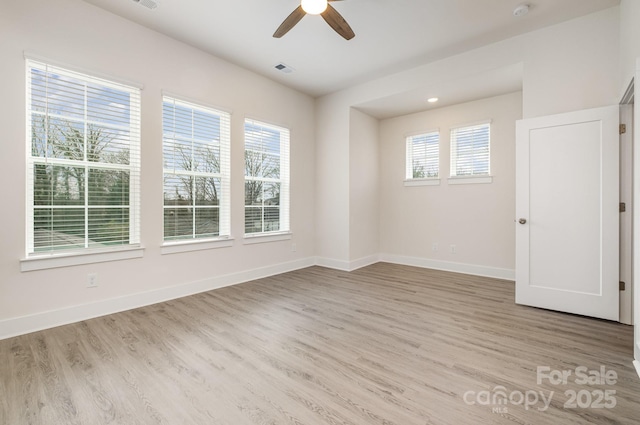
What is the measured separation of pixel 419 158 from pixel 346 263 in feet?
7.90

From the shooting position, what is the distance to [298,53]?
13.0 ft

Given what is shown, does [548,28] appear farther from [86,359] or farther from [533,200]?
[86,359]

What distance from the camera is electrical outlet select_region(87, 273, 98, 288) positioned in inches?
118

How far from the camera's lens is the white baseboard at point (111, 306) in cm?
261

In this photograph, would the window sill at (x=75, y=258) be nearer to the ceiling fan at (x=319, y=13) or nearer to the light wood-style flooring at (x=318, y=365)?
the light wood-style flooring at (x=318, y=365)

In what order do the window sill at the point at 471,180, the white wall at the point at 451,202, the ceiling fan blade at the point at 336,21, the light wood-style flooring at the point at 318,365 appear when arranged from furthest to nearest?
the window sill at the point at 471,180 < the white wall at the point at 451,202 < the ceiling fan blade at the point at 336,21 < the light wood-style flooring at the point at 318,365

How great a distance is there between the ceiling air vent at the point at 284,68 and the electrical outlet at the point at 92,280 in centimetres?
357

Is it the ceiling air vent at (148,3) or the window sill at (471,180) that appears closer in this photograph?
the ceiling air vent at (148,3)

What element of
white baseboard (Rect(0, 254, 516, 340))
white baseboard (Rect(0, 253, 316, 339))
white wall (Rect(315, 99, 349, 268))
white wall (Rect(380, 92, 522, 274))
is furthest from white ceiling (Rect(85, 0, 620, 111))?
white baseboard (Rect(0, 253, 316, 339))

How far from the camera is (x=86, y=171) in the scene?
301cm

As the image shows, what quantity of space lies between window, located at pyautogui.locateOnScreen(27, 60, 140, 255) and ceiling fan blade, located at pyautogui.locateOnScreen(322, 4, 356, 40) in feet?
7.65

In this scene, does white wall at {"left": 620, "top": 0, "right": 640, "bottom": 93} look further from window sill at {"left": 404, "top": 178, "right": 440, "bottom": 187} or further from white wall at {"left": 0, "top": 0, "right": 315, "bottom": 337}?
white wall at {"left": 0, "top": 0, "right": 315, "bottom": 337}

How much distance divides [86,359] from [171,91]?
9.81 feet

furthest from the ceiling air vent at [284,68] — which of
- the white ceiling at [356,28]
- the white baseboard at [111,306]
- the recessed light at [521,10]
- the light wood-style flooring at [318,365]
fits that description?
the light wood-style flooring at [318,365]
